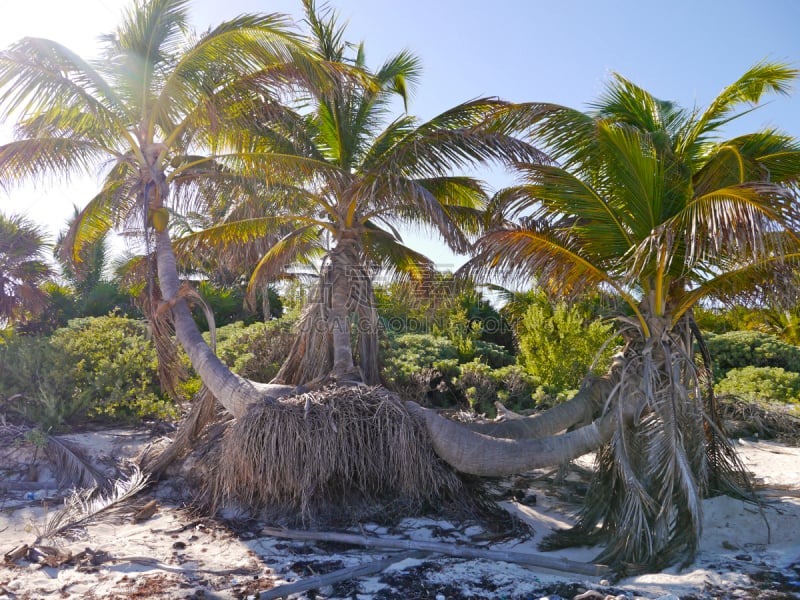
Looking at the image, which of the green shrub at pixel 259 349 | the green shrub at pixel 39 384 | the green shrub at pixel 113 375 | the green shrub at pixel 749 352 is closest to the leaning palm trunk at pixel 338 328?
the green shrub at pixel 259 349

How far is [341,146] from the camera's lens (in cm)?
866

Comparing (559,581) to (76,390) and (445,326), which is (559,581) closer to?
(76,390)

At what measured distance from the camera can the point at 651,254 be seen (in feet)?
20.0

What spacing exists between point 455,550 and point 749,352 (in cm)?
1380

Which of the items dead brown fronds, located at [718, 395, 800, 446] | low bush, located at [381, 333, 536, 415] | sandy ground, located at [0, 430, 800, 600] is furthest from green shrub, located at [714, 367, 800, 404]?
sandy ground, located at [0, 430, 800, 600]

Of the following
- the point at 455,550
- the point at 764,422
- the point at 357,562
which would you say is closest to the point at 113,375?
the point at 357,562

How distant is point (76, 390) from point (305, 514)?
21.8 ft

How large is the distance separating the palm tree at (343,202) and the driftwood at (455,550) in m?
2.28

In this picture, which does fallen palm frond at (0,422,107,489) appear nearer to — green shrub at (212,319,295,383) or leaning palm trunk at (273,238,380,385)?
leaning palm trunk at (273,238,380,385)

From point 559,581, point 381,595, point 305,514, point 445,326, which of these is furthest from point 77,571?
point 445,326

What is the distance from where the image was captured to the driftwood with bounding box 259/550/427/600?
4977mm

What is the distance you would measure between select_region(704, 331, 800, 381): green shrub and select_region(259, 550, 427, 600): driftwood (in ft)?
41.3

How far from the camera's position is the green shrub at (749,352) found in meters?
15.9

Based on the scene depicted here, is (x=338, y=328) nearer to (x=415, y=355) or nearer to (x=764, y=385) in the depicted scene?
(x=415, y=355)
